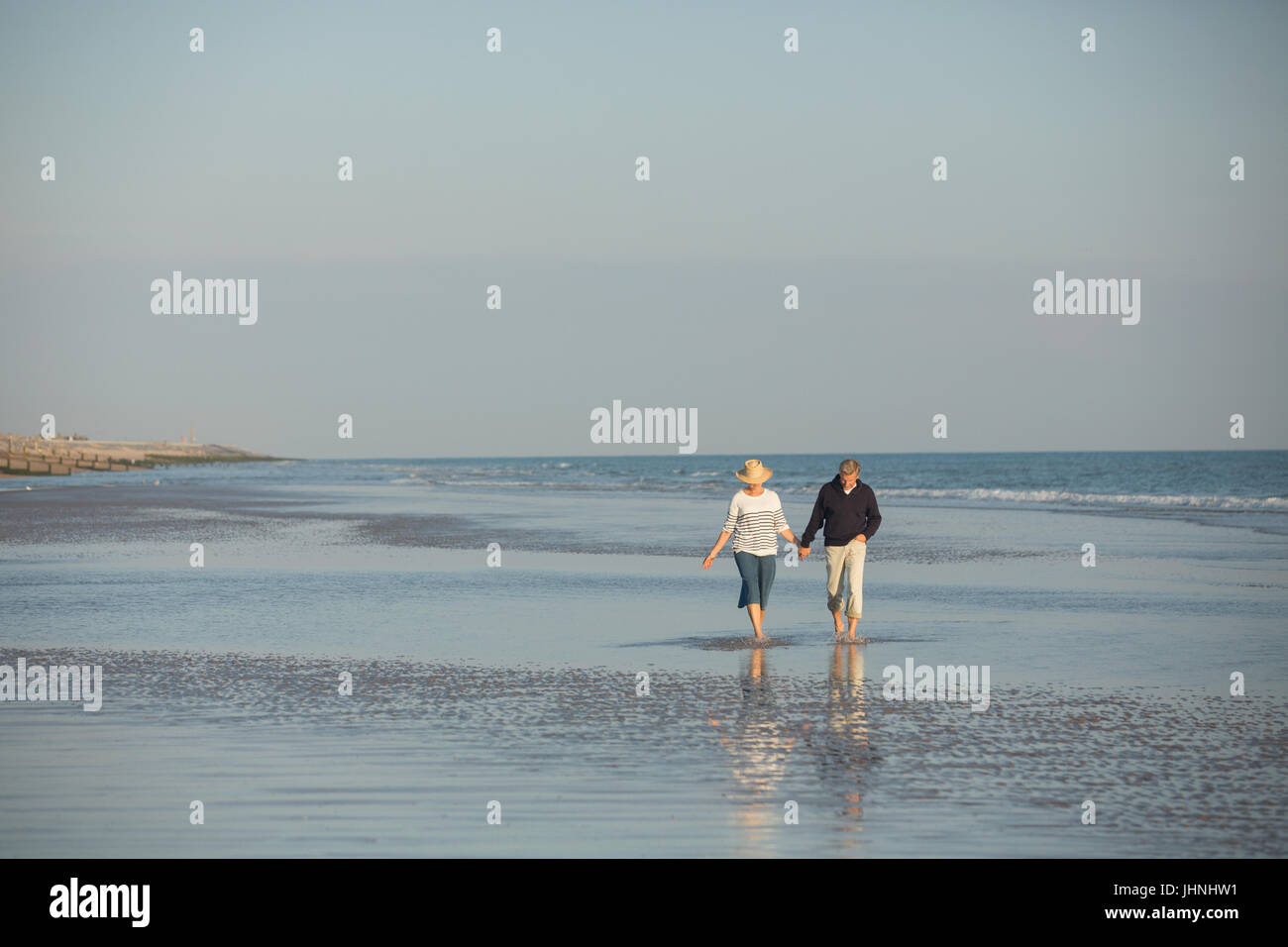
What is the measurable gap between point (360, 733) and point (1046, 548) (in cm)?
1864

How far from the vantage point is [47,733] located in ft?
28.4

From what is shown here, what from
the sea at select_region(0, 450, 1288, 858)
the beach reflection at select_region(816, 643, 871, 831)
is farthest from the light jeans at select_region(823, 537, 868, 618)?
the beach reflection at select_region(816, 643, 871, 831)

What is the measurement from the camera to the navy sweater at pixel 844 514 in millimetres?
13430

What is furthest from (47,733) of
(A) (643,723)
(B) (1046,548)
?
(B) (1046,548)

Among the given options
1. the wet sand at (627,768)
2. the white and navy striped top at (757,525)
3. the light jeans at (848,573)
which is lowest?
the wet sand at (627,768)

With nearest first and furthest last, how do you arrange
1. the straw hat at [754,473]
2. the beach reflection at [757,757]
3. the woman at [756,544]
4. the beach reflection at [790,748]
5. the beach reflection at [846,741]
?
the beach reflection at [757,757] → the beach reflection at [790,748] → the beach reflection at [846,741] → the woman at [756,544] → the straw hat at [754,473]

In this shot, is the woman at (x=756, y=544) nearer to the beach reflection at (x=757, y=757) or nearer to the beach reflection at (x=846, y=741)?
the beach reflection at (x=846, y=741)

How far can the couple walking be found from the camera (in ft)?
43.2

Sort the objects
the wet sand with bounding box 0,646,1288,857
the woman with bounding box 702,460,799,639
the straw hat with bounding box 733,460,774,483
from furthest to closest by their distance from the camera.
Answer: the straw hat with bounding box 733,460,774,483 < the woman with bounding box 702,460,799,639 < the wet sand with bounding box 0,646,1288,857

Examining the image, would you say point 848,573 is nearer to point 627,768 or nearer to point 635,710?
point 635,710

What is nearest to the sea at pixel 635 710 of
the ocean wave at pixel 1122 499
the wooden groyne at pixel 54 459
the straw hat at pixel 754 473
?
the straw hat at pixel 754 473

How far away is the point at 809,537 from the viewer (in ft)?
43.0

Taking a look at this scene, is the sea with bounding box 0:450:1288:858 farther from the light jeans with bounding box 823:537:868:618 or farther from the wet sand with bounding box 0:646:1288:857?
the light jeans with bounding box 823:537:868:618
